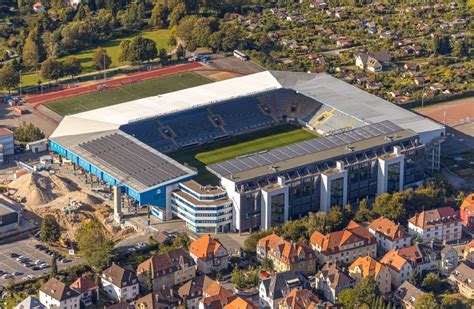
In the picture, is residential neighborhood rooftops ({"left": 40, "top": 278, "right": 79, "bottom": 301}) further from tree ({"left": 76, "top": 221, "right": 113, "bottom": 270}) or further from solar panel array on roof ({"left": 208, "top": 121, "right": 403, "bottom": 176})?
solar panel array on roof ({"left": 208, "top": 121, "right": 403, "bottom": 176})

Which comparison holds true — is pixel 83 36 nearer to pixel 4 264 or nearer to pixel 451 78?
pixel 451 78

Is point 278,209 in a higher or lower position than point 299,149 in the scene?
lower

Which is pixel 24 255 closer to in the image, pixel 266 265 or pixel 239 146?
pixel 266 265

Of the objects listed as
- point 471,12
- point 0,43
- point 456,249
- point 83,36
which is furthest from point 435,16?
point 456,249

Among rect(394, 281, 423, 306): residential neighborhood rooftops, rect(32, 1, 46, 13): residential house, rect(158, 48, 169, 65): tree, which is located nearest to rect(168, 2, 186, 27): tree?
rect(158, 48, 169, 65): tree

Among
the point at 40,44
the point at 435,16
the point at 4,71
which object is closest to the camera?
the point at 4,71

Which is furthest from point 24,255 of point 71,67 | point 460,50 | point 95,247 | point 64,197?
point 460,50

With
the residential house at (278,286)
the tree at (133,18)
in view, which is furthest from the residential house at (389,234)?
the tree at (133,18)

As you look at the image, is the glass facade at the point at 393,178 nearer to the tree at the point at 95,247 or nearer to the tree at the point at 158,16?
the tree at the point at 95,247
